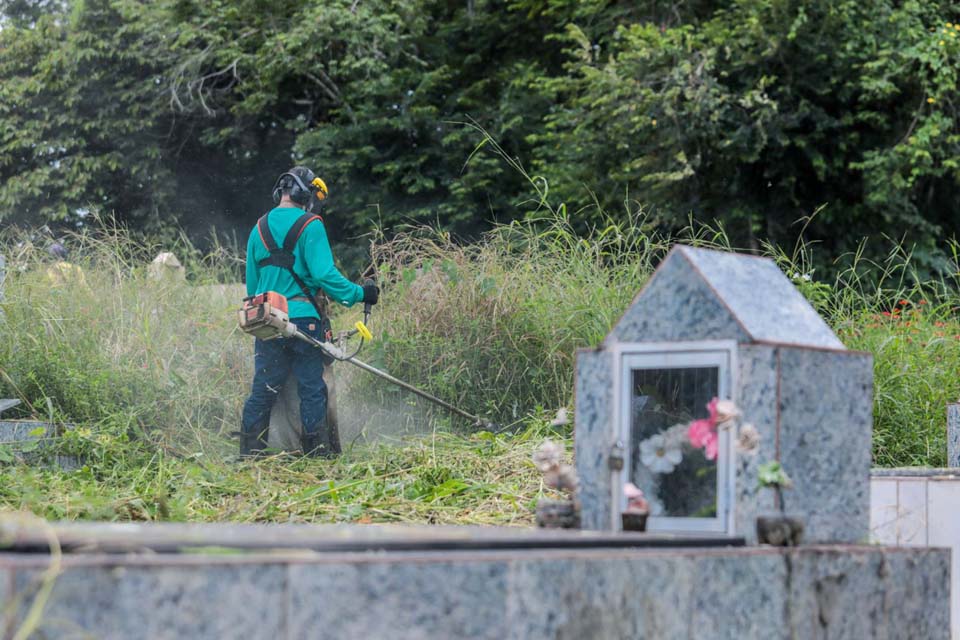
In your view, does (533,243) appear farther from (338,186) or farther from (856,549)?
(338,186)

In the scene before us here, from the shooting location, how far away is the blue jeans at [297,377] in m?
6.36

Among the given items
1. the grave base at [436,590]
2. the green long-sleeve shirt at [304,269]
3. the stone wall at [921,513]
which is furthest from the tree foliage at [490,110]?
the grave base at [436,590]

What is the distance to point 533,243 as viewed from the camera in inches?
299

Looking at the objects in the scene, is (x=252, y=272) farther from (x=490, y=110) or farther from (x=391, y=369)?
(x=490, y=110)

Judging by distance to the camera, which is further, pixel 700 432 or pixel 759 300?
pixel 759 300

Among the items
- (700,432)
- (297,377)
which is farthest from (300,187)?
(700,432)

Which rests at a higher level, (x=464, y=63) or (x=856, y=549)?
(x=464, y=63)

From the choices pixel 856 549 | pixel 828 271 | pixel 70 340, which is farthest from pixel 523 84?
pixel 856 549

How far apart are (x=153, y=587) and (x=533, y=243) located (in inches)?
237

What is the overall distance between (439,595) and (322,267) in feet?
14.8

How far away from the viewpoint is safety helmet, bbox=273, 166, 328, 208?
6418 millimetres

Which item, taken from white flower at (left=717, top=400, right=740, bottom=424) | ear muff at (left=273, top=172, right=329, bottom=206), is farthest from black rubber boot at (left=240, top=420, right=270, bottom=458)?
white flower at (left=717, top=400, right=740, bottom=424)

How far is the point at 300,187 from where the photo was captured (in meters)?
6.44

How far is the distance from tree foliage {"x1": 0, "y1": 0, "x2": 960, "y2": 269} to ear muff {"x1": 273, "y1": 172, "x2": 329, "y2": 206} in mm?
4792
